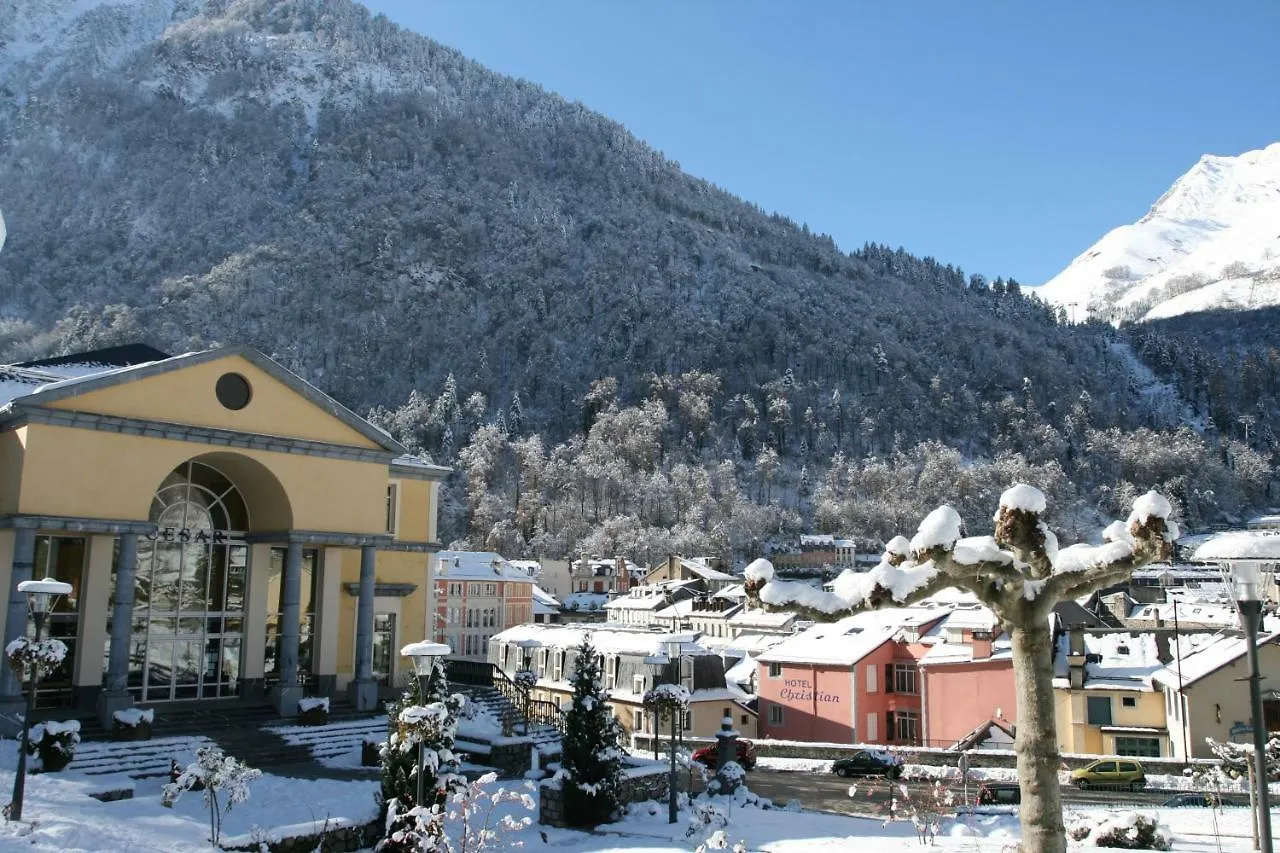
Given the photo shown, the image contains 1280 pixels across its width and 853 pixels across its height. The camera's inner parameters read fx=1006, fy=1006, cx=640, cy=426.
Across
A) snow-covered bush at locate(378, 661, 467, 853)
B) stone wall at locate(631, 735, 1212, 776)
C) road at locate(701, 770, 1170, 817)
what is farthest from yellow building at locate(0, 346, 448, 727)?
road at locate(701, 770, 1170, 817)

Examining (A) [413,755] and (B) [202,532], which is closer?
(A) [413,755]

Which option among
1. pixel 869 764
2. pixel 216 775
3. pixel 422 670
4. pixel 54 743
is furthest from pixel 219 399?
pixel 869 764

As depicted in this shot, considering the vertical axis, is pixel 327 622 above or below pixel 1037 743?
above

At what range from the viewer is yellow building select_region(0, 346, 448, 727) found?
67.1 ft

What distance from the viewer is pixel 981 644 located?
3578cm

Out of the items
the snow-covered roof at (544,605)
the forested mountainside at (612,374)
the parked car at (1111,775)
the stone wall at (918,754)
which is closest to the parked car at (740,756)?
the stone wall at (918,754)

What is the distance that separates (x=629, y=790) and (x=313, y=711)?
8228 millimetres

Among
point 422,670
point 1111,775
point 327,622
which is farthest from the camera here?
point 327,622

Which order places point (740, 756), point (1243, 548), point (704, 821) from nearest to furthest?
point (1243, 548) → point (704, 821) → point (740, 756)

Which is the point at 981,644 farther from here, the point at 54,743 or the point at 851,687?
the point at 54,743

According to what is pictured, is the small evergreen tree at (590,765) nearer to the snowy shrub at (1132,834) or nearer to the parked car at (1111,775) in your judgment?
the snowy shrub at (1132,834)

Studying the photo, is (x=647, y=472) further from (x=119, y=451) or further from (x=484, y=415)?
(x=119, y=451)

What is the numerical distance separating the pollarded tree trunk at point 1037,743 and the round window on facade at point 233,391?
2013 centimetres

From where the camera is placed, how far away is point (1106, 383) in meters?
189
